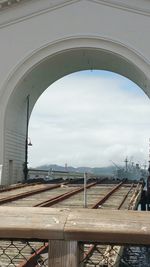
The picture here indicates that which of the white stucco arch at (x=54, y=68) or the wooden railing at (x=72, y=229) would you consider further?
the white stucco arch at (x=54, y=68)

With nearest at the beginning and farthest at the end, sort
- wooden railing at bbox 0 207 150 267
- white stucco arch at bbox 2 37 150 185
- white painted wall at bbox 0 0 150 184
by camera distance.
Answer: wooden railing at bbox 0 207 150 267
white painted wall at bbox 0 0 150 184
white stucco arch at bbox 2 37 150 185

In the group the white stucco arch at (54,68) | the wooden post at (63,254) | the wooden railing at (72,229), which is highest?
the white stucco arch at (54,68)

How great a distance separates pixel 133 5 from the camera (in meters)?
23.7

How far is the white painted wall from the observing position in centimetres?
2336

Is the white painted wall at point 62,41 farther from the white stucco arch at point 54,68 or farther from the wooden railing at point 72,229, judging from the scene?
the wooden railing at point 72,229

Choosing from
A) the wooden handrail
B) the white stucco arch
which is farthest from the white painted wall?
the wooden handrail

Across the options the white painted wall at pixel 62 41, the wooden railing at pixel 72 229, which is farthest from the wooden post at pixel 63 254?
the white painted wall at pixel 62 41

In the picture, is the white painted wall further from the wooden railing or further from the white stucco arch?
the wooden railing

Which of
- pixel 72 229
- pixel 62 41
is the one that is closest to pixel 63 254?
pixel 72 229

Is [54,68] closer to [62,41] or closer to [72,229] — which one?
[62,41]

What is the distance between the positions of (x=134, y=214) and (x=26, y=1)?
23713 millimetres

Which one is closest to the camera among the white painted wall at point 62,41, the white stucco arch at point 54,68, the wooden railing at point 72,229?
the wooden railing at point 72,229

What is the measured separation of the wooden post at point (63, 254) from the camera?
6.83ft

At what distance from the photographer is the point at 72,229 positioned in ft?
6.89
